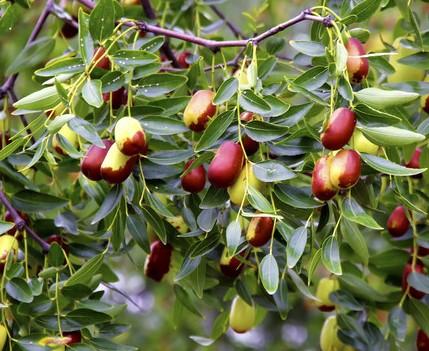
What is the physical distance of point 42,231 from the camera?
1460 millimetres

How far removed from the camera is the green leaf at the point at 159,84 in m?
1.25

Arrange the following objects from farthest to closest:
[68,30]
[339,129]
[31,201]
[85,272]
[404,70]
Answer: [68,30] < [404,70] < [31,201] < [85,272] < [339,129]

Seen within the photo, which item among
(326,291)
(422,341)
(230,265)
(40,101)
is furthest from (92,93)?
(422,341)

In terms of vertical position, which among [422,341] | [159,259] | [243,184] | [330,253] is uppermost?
[243,184]

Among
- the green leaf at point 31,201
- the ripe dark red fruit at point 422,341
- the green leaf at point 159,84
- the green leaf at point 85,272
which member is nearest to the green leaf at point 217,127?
the green leaf at point 159,84

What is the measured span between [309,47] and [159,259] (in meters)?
0.48

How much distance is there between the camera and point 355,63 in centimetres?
116

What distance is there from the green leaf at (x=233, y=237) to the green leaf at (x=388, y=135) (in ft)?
0.66

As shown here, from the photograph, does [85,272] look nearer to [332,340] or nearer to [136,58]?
[136,58]

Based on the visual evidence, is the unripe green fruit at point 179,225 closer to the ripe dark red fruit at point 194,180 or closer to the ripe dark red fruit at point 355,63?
the ripe dark red fruit at point 194,180

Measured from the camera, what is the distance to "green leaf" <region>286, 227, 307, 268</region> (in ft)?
3.61

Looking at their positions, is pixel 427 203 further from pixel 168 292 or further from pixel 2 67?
pixel 168 292

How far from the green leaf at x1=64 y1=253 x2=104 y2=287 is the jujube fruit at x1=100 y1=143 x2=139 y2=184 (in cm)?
17

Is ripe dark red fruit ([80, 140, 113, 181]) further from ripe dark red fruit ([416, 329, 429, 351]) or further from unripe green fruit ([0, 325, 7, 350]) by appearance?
ripe dark red fruit ([416, 329, 429, 351])
